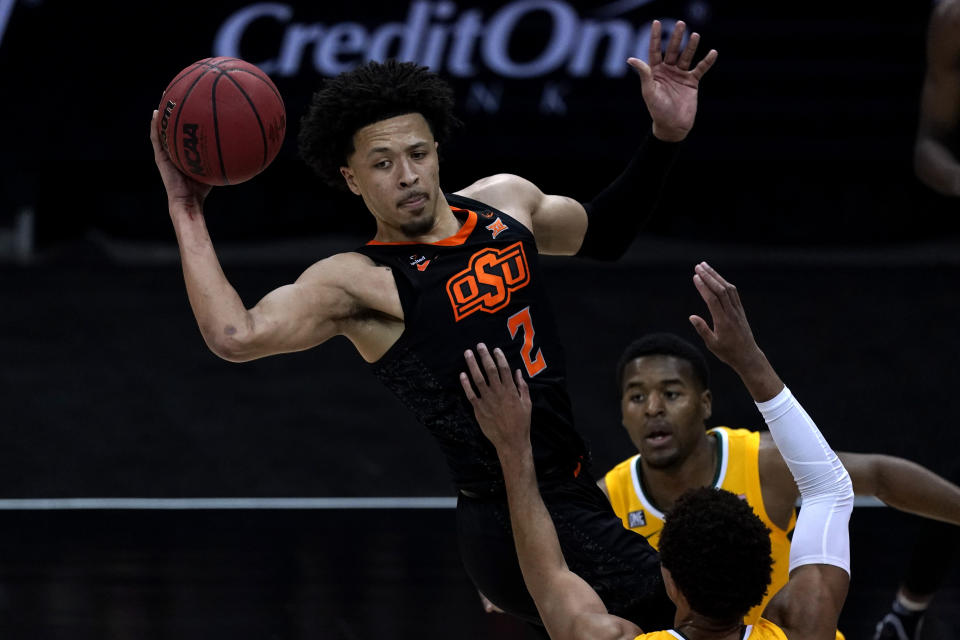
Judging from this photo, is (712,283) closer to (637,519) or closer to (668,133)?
(668,133)

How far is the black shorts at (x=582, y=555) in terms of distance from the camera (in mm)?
3316

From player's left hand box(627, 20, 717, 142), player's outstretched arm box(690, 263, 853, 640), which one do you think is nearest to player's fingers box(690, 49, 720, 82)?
player's left hand box(627, 20, 717, 142)

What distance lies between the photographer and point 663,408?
4.32 m

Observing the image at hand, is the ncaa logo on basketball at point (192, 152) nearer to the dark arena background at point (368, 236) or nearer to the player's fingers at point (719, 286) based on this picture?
the player's fingers at point (719, 286)

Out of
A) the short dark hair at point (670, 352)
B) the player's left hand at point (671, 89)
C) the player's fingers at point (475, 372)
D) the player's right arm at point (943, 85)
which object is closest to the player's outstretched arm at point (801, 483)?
the player's fingers at point (475, 372)

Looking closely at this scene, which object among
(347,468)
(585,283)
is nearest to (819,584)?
(347,468)

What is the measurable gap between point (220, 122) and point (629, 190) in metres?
1.14

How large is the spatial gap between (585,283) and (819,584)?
645 centimetres

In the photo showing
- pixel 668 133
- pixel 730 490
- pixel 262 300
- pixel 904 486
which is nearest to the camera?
pixel 262 300

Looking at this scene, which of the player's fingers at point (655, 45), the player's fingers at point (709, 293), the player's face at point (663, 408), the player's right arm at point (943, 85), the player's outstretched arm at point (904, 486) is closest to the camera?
the player's fingers at point (709, 293)

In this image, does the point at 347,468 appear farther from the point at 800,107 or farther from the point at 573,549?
the point at 800,107

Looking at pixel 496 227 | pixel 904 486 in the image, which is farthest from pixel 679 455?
pixel 496 227

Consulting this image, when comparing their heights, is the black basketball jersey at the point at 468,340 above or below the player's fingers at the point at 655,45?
below

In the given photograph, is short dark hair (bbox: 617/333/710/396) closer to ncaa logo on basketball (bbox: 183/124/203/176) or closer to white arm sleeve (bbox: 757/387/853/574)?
white arm sleeve (bbox: 757/387/853/574)
